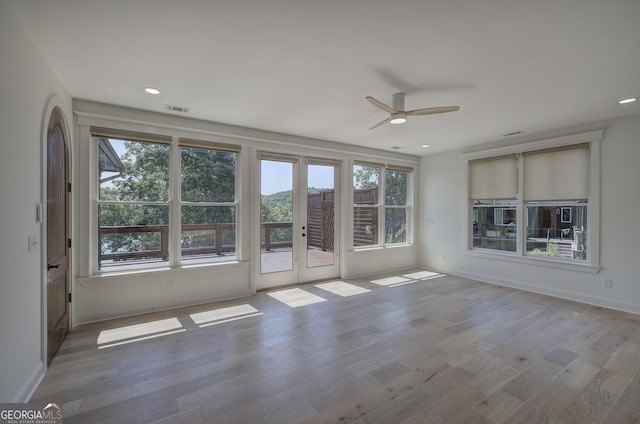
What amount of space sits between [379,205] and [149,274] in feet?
13.9

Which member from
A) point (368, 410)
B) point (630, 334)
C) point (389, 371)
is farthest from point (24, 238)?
point (630, 334)

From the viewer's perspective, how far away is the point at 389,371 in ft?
8.05

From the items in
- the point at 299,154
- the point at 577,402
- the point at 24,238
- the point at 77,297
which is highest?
the point at 299,154

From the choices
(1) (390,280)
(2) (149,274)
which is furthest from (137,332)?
(1) (390,280)

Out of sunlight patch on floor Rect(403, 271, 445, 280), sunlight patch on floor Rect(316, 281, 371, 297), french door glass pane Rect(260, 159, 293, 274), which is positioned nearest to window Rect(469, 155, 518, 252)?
sunlight patch on floor Rect(403, 271, 445, 280)

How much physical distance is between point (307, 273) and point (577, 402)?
12.4 feet

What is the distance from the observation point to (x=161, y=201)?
12.9ft

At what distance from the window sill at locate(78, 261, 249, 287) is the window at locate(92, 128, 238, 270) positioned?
0.10m

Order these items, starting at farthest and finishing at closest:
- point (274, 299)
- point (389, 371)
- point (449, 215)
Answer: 1. point (449, 215)
2. point (274, 299)
3. point (389, 371)

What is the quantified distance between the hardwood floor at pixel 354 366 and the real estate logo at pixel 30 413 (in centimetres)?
9

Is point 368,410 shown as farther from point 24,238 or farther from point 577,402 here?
point 24,238

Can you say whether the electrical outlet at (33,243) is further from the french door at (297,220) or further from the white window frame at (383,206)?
the white window frame at (383,206)

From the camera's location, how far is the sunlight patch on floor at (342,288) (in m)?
4.67

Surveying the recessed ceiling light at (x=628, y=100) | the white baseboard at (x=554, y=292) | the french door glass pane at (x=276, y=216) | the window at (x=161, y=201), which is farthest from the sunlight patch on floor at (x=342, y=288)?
the recessed ceiling light at (x=628, y=100)
